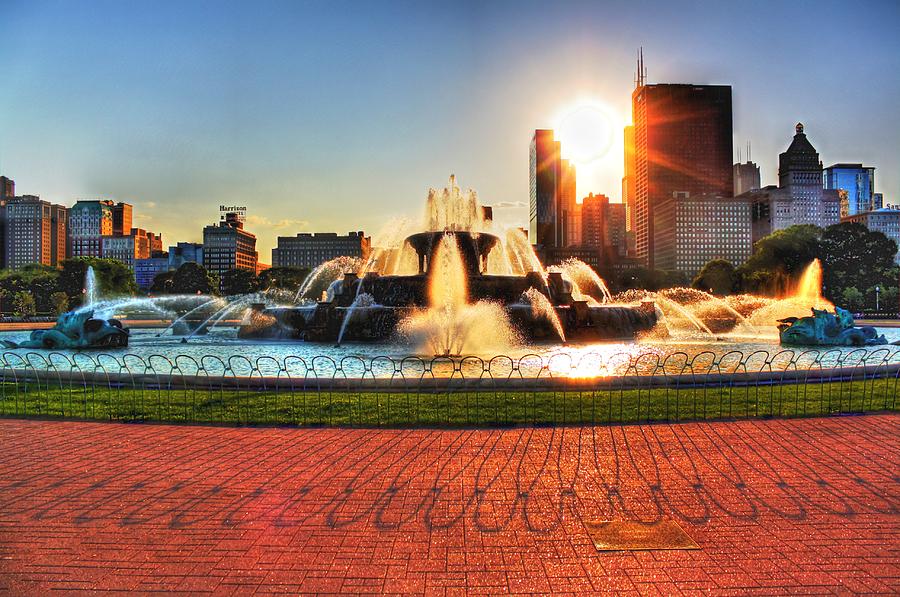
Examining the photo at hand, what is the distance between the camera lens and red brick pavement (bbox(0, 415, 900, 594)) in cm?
387

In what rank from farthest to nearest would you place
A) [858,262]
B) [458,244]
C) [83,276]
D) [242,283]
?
[242,283] < [83,276] < [858,262] < [458,244]

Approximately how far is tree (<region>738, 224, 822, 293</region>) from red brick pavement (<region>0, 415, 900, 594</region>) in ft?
224

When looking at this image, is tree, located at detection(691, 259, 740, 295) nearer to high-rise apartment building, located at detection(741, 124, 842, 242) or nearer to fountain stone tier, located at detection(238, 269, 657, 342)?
fountain stone tier, located at detection(238, 269, 657, 342)

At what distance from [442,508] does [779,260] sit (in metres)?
76.4

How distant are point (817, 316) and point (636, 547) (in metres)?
20.1

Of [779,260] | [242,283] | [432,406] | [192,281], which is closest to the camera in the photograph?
[432,406]

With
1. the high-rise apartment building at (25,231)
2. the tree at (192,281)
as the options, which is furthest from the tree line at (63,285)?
the high-rise apartment building at (25,231)

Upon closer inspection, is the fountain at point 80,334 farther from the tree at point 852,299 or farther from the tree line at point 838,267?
the tree at point 852,299

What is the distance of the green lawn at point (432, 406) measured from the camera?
837 centimetres

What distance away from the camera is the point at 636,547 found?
4242mm

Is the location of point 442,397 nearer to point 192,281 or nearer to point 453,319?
point 453,319

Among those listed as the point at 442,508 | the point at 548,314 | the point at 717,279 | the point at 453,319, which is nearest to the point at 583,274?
the point at 717,279

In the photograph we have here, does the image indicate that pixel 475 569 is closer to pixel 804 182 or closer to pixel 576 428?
pixel 576 428

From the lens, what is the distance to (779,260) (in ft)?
230
